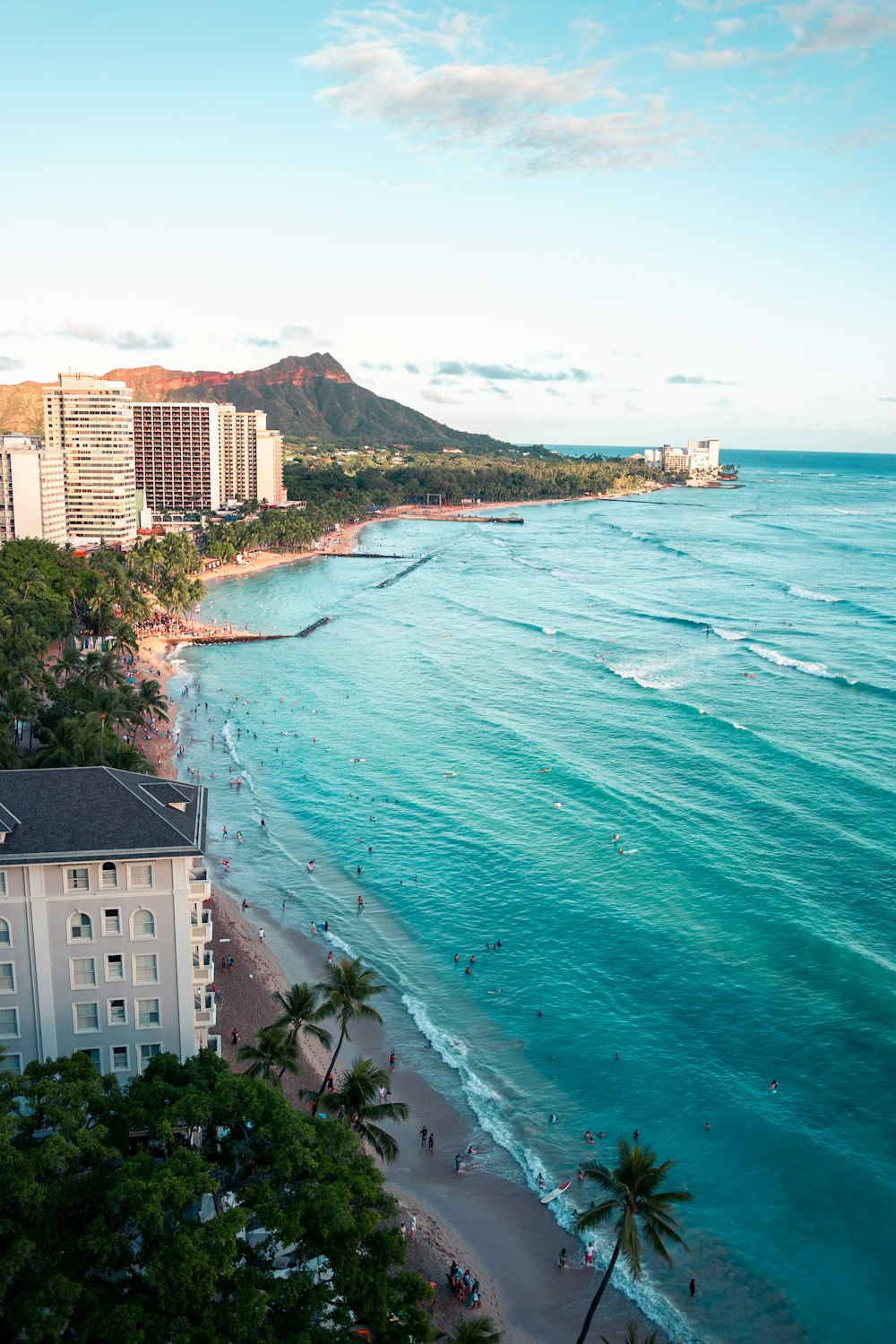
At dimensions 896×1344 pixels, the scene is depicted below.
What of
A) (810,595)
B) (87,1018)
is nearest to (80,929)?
(87,1018)

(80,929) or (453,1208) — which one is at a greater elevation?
(80,929)

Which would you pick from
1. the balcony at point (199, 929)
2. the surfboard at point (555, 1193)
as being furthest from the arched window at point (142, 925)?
the surfboard at point (555, 1193)

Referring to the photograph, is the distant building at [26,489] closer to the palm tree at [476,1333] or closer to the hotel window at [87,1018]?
the hotel window at [87,1018]

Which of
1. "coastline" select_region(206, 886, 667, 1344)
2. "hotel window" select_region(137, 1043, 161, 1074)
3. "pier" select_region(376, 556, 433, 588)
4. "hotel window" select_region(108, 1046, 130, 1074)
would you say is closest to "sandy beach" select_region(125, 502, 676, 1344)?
"coastline" select_region(206, 886, 667, 1344)

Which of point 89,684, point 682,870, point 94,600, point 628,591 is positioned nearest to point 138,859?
point 682,870

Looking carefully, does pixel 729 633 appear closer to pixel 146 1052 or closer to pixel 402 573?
pixel 402 573

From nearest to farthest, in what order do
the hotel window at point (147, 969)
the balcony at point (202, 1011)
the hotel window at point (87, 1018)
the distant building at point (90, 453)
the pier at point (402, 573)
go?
the hotel window at point (87, 1018), the hotel window at point (147, 969), the balcony at point (202, 1011), the pier at point (402, 573), the distant building at point (90, 453)
